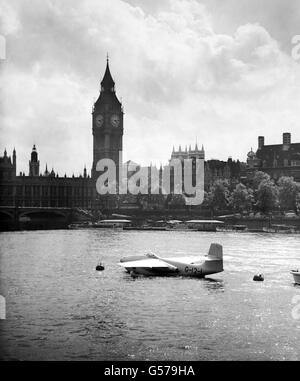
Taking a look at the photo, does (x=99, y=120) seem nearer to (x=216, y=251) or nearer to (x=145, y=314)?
(x=216, y=251)

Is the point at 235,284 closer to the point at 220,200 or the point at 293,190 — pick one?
the point at 293,190

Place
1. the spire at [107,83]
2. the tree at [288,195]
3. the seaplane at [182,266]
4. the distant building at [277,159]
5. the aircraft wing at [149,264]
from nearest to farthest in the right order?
1. the seaplane at [182,266]
2. the aircraft wing at [149,264]
3. the tree at [288,195]
4. the distant building at [277,159]
5. the spire at [107,83]


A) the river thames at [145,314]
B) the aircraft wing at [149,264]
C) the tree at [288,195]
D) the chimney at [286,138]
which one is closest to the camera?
the river thames at [145,314]

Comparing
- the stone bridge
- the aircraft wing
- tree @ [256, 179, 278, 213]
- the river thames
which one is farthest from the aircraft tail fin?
the stone bridge

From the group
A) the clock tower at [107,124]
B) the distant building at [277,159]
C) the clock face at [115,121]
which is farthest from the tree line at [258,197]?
the clock face at [115,121]

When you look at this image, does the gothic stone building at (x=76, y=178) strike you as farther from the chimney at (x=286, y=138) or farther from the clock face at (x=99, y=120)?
the chimney at (x=286, y=138)

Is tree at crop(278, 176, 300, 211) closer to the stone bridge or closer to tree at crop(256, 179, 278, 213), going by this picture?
tree at crop(256, 179, 278, 213)

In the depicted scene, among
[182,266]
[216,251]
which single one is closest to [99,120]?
[182,266]
